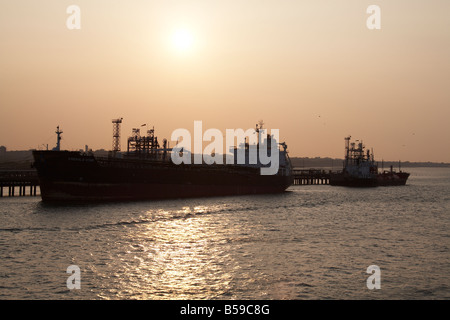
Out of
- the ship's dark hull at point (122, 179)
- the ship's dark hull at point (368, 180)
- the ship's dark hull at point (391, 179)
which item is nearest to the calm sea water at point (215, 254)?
the ship's dark hull at point (122, 179)

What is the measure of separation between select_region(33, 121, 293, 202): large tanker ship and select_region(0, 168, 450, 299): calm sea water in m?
4.85

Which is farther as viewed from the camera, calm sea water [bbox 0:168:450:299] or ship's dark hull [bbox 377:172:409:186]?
ship's dark hull [bbox 377:172:409:186]

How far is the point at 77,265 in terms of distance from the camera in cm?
2352

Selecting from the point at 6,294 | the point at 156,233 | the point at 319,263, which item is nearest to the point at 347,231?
the point at 319,263

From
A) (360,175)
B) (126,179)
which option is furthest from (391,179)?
(126,179)

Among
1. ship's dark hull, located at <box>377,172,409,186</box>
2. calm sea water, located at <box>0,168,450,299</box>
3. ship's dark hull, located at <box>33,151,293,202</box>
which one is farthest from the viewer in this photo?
ship's dark hull, located at <box>377,172,409,186</box>

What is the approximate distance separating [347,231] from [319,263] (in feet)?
42.8

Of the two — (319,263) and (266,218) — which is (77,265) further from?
(266,218)

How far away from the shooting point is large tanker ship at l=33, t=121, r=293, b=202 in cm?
5072

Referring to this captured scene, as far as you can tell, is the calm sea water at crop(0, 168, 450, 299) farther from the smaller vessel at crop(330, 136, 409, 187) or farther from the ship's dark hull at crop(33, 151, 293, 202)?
the smaller vessel at crop(330, 136, 409, 187)

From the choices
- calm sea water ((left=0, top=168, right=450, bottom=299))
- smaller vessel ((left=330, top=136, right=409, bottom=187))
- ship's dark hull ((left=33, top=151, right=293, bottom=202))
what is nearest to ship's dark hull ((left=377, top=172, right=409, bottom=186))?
smaller vessel ((left=330, top=136, right=409, bottom=187))

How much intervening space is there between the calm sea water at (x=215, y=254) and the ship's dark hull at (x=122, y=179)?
188 inches

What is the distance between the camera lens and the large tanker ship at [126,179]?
50.7 m

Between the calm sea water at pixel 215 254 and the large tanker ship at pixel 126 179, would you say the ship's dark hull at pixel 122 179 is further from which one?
the calm sea water at pixel 215 254
